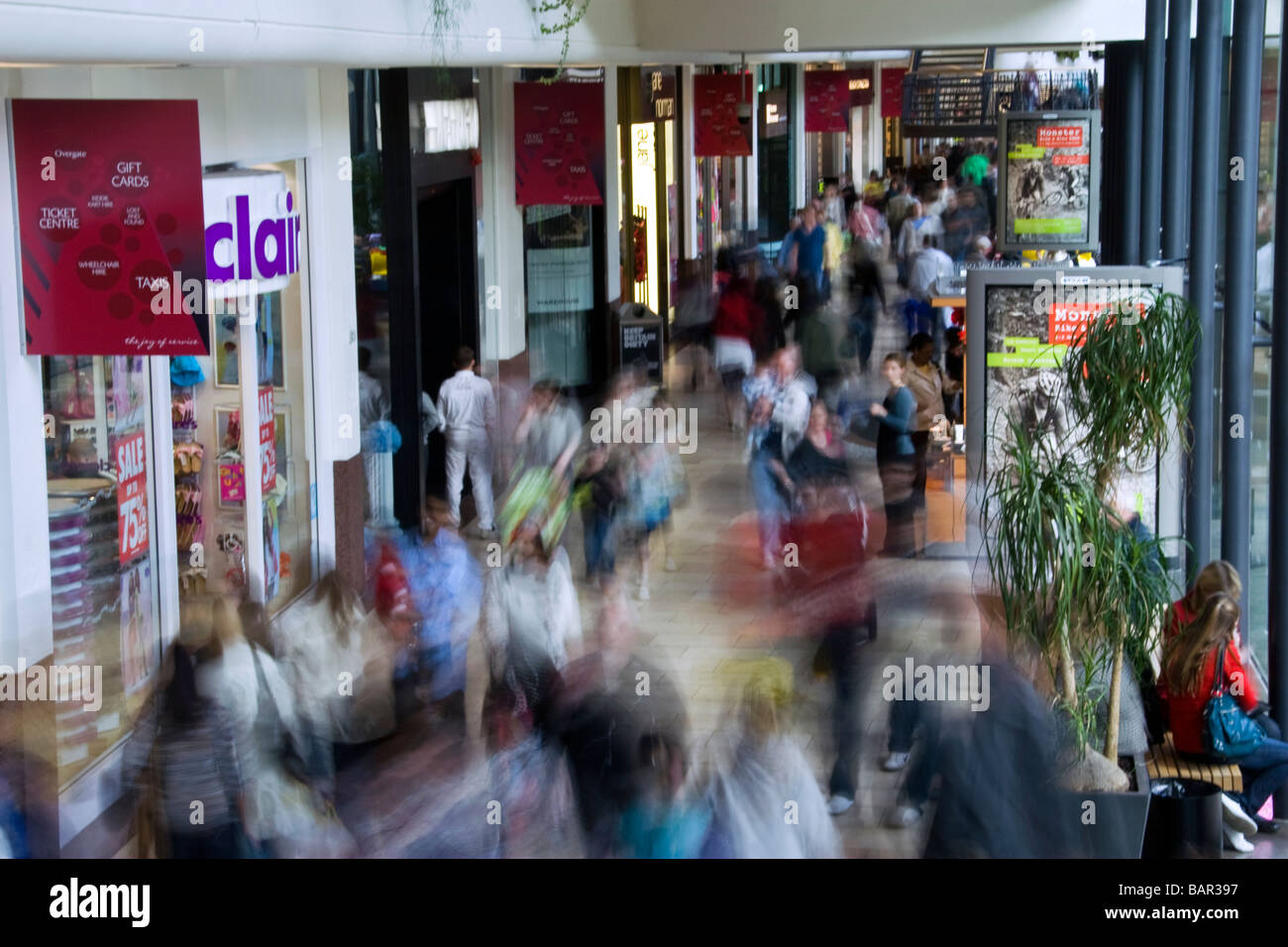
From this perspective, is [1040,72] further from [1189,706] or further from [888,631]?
[1189,706]

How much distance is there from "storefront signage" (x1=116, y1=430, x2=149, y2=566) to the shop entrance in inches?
226

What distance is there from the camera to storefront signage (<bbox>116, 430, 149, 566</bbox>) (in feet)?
23.3

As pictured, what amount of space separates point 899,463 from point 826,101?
1582 cm

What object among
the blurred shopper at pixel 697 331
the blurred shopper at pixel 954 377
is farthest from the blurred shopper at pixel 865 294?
the blurred shopper at pixel 954 377

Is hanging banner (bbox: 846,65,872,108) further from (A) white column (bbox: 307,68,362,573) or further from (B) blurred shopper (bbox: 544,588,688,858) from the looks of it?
(B) blurred shopper (bbox: 544,588,688,858)

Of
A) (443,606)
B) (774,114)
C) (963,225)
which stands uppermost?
(774,114)

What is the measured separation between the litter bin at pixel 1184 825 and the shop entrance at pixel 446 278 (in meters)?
7.62

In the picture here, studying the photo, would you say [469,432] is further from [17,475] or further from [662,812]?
[662,812]

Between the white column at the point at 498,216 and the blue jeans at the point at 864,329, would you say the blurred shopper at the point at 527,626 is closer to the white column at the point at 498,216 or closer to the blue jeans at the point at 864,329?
the white column at the point at 498,216

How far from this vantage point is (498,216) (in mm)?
14250

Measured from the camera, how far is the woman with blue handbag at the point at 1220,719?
6.97m

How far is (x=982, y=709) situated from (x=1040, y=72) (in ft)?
77.2

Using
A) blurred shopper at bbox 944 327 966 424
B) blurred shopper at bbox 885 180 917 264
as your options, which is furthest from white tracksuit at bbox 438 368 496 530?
blurred shopper at bbox 885 180 917 264

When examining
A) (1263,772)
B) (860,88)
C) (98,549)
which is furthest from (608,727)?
(860,88)
